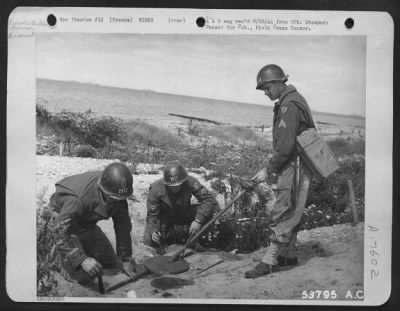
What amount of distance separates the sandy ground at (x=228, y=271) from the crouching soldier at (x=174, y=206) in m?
0.05

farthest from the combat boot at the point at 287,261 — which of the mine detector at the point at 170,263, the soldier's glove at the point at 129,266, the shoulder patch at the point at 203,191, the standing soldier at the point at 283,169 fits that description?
the soldier's glove at the point at 129,266

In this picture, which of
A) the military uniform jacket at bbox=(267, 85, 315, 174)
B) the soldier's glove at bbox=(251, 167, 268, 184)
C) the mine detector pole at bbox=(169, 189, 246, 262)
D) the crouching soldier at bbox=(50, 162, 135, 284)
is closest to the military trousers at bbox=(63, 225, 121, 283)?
the crouching soldier at bbox=(50, 162, 135, 284)

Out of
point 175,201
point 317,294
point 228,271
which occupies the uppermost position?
point 175,201

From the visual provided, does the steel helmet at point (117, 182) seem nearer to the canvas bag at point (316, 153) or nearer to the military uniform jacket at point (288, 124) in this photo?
the military uniform jacket at point (288, 124)

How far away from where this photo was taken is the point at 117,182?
327cm

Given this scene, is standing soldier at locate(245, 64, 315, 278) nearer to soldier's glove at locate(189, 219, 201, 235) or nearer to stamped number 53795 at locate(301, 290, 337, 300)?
stamped number 53795 at locate(301, 290, 337, 300)

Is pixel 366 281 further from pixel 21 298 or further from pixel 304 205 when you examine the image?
pixel 21 298

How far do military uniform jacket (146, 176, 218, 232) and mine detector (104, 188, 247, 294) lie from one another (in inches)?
2.9

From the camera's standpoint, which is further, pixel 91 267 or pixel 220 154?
pixel 220 154

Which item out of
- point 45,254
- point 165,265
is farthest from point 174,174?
point 45,254

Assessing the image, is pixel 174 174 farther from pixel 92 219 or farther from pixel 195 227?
pixel 92 219

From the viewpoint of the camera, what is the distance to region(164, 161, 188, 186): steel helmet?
3344 millimetres

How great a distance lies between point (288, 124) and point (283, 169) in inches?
10.7

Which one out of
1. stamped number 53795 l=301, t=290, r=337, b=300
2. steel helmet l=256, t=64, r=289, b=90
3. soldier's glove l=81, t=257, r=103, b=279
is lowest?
stamped number 53795 l=301, t=290, r=337, b=300
